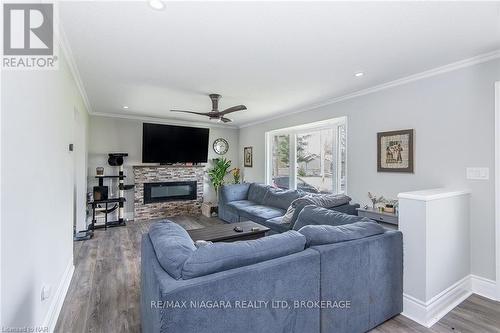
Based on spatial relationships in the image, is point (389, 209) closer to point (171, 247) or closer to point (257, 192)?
point (257, 192)

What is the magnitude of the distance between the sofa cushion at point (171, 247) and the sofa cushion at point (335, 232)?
0.84 meters

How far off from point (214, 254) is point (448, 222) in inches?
92.5

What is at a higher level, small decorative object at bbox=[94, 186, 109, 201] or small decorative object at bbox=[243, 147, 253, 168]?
small decorative object at bbox=[243, 147, 253, 168]

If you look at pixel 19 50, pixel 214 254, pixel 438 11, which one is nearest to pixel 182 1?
pixel 19 50

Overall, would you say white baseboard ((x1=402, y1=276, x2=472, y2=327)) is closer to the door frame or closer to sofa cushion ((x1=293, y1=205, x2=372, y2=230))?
the door frame

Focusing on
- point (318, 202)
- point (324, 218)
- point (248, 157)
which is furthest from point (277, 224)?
point (248, 157)

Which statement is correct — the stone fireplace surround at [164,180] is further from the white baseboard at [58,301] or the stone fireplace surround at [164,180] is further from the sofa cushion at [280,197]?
the white baseboard at [58,301]

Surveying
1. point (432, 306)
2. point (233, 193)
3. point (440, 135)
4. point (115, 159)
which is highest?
point (440, 135)

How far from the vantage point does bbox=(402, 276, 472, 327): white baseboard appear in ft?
7.00

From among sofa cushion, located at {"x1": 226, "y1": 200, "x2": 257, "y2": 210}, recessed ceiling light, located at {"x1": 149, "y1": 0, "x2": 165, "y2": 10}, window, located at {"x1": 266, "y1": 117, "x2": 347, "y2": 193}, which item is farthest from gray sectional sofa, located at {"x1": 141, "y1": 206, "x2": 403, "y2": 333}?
sofa cushion, located at {"x1": 226, "y1": 200, "x2": 257, "y2": 210}

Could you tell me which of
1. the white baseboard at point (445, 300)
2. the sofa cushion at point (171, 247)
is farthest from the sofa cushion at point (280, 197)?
the sofa cushion at point (171, 247)

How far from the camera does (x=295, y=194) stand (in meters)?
4.67

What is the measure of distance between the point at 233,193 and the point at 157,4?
4.42m

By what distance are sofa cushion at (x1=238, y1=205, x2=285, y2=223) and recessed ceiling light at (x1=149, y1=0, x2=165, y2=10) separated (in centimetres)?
325
